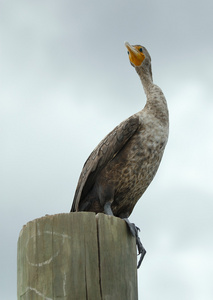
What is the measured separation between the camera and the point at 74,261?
2.83m

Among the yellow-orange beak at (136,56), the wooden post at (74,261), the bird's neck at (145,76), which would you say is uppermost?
the yellow-orange beak at (136,56)

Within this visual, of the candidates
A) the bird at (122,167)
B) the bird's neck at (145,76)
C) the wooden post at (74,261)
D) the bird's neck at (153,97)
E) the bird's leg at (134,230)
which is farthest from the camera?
the bird's neck at (145,76)

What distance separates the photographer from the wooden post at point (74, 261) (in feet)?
9.14

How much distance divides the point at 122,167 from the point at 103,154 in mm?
232

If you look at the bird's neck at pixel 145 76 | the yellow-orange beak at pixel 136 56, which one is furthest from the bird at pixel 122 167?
the yellow-orange beak at pixel 136 56

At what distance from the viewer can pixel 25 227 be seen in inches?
119

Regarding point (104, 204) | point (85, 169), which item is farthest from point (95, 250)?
point (85, 169)

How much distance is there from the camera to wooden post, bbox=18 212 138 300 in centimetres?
279

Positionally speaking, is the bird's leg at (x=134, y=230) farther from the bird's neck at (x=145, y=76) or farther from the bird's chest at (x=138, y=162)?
the bird's neck at (x=145, y=76)

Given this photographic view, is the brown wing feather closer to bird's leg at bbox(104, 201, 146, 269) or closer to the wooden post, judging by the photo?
bird's leg at bbox(104, 201, 146, 269)

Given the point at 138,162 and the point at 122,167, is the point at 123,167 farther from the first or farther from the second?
the point at 138,162

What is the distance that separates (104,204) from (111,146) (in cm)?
57

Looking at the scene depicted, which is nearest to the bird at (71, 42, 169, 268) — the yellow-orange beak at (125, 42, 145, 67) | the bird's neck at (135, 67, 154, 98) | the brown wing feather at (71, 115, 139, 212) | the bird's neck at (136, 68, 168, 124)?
the brown wing feather at (71, 115, 139, 212)

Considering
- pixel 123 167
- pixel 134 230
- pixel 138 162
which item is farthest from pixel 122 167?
pixel 134 230
